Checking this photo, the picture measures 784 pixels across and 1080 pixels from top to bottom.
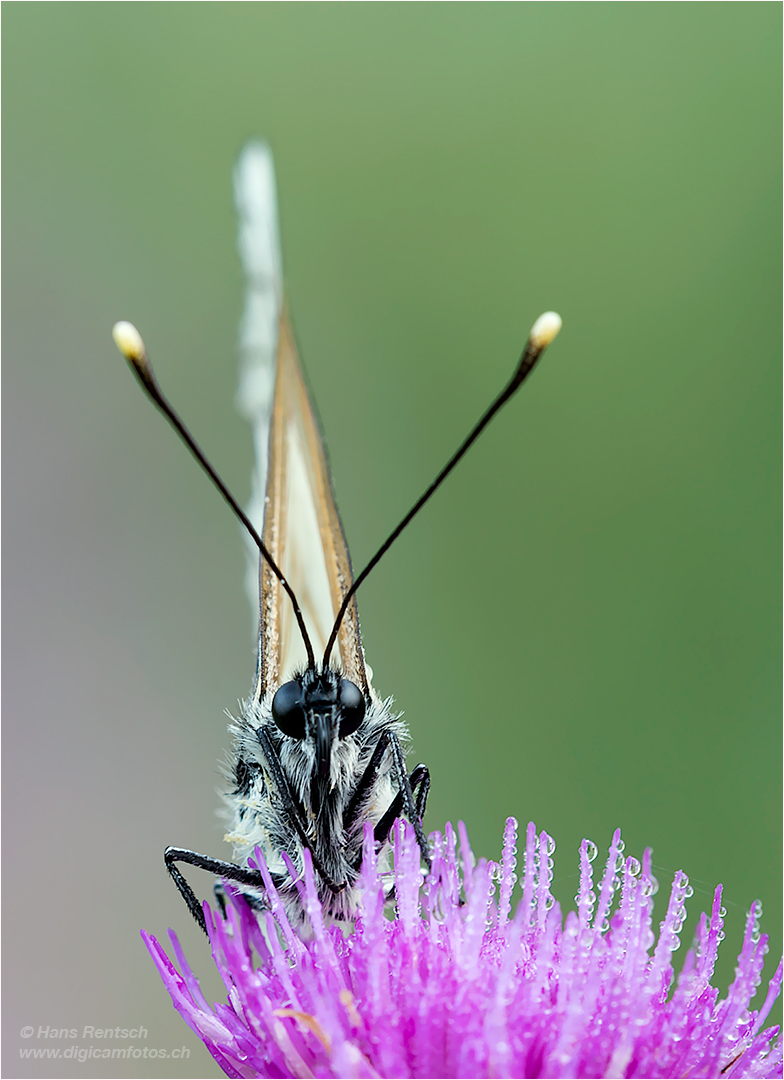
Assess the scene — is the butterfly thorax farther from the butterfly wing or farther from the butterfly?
the butterfly wing

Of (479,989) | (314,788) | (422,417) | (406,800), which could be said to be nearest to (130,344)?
(314,788)

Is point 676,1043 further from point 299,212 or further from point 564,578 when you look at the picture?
point 299,212

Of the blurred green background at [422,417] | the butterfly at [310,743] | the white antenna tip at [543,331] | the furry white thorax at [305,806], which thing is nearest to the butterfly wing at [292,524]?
the butterfly at [310,743]

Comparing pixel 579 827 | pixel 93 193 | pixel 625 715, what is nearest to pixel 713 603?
pixel 625 715

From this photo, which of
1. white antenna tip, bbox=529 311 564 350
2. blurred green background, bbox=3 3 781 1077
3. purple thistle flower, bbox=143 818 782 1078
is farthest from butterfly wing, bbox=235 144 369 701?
blurred green background, bbox=3 3 781 1077

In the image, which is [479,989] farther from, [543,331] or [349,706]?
[543,331]

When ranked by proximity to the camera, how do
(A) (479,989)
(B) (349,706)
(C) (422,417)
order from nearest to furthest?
(A) (479,989) → (B) (349,706) → (C) (422,417)
